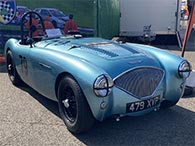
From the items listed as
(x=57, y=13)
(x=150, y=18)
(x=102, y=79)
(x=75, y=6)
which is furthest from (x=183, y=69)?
(x=150, y=18)

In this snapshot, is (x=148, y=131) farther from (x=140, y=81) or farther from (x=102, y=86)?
(x=102, y=86)

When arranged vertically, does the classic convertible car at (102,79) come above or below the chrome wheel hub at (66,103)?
above

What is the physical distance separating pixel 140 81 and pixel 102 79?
54 centimetres

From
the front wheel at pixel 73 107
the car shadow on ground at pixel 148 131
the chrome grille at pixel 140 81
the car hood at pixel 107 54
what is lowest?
the car shadow on ground at pixel 148 131

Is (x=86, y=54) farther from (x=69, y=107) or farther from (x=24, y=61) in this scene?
(x=24, y=61)

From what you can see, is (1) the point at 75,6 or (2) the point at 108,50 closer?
(2) the point at 108,50

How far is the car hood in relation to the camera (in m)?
3.26

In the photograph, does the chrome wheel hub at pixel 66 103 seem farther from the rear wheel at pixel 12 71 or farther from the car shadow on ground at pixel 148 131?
the rear wheel at pixel 12 71

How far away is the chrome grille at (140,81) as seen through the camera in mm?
3174

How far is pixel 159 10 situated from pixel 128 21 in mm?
1227

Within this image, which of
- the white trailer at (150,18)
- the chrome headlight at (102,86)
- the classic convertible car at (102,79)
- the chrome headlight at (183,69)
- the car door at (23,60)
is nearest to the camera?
the chrome headlight at (102,86)

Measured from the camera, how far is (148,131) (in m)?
3.45

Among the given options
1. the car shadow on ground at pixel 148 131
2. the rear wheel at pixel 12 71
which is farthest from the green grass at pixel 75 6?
the car shadow on ground at pixel 148 131

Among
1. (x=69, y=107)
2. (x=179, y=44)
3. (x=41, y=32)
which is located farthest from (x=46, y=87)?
(x=179, y=44)
